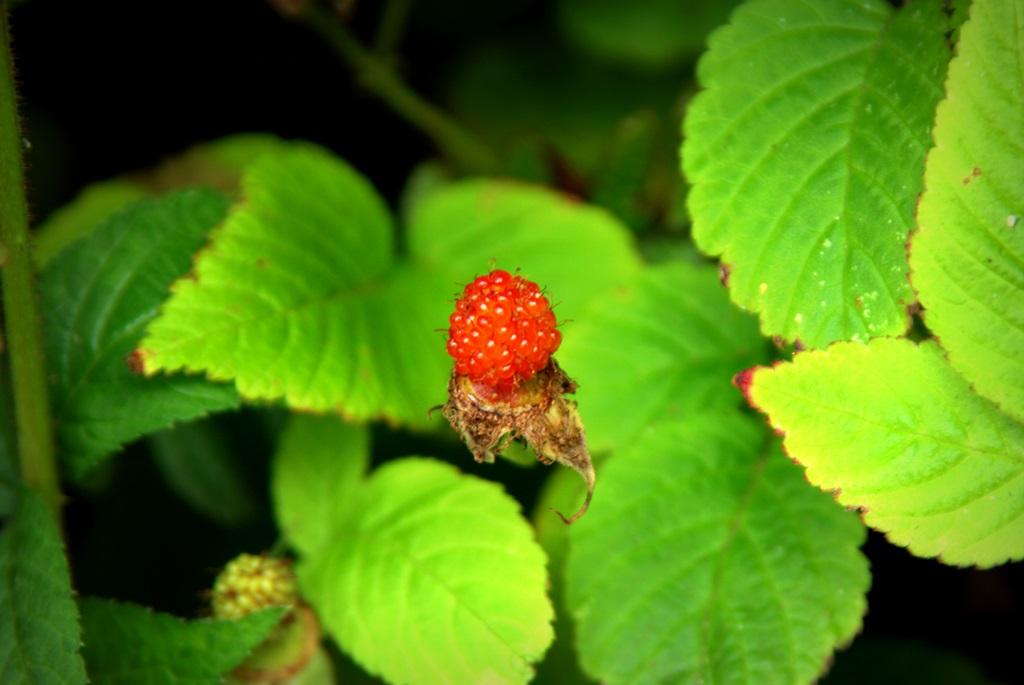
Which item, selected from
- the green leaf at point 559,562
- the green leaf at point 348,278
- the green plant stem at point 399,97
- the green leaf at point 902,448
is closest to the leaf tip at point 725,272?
the green leaf at point 902,448

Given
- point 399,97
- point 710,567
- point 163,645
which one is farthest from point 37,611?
point 399,97

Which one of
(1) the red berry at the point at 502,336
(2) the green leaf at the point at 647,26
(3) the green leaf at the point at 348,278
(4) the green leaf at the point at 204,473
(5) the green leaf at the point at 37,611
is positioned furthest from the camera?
(2) the green leaf at the point at 647,26

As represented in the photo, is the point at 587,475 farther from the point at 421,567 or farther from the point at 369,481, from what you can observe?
the point at 369,481

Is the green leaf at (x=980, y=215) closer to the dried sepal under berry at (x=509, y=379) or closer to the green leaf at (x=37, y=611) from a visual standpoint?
the dried sepal under berry at (x=509, y=379)

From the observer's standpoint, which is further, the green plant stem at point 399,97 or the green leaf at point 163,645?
the green plant stem at point 399,97

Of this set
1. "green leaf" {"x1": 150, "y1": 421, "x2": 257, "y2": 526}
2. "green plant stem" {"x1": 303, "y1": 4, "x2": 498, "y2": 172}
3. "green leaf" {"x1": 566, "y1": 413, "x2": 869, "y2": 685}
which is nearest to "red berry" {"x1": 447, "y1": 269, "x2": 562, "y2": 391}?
"green leaf" {"x1": 566, "y1": 413, "x2": 869, "y2": 685}

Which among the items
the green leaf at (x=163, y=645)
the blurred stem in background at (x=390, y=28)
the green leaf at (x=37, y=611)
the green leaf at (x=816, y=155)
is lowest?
the green leaf at (x=163, y=645)

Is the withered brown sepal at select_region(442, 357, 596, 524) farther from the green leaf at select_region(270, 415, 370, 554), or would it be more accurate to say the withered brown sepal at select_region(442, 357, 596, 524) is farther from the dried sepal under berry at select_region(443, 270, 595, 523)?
the green leaf at select_region(270, 415, 370, 554)
